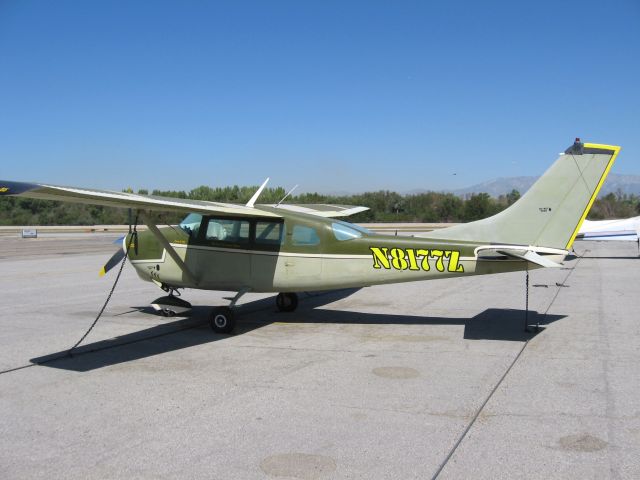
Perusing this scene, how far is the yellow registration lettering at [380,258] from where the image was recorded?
9.10 m

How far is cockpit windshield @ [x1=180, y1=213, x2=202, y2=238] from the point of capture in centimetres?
1016

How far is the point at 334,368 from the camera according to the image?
6.95 meters

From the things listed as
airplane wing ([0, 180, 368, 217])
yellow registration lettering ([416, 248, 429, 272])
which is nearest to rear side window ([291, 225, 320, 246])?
airplane wing ([0, 180, 368, 217])

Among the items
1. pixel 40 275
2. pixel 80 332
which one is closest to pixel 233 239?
pixel 80 332

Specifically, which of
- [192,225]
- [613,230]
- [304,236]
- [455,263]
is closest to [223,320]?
[304,236]

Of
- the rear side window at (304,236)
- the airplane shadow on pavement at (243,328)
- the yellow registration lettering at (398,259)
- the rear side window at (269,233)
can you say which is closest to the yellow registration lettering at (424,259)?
the yellow registration lettering at (398,259)

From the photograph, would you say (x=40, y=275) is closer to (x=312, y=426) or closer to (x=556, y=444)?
(x=312, y=426)

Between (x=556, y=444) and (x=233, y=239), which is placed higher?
(x=233, y=239)

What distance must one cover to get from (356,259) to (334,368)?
8.90 feet

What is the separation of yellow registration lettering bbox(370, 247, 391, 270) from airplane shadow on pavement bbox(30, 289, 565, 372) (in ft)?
4.63

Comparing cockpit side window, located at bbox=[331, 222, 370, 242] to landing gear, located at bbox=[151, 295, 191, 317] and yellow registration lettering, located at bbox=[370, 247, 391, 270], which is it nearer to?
yellow registration lettering, located at bbox=[370, 247, 391, 270]

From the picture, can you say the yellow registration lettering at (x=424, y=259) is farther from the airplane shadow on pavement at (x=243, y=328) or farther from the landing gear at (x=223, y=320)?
the landing gear at (x=223, y=320)

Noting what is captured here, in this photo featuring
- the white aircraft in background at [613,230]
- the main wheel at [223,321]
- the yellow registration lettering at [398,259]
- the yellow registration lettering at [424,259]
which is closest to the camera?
the yellow registration lettering at [424,259]

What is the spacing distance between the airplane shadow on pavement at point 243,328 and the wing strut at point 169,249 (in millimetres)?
891
